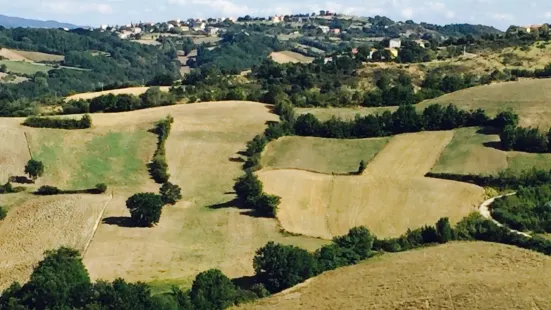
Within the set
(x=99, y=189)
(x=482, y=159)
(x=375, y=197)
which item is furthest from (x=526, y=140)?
(x=99, y=189)

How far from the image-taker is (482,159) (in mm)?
84125

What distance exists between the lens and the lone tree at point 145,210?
6931 centimetres

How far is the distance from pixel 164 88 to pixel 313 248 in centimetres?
7455

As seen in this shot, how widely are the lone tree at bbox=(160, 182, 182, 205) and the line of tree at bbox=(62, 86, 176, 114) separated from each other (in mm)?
33478

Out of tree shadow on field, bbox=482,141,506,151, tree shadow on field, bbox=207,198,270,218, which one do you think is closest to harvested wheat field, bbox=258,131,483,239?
tree shadow on field, bbox=207,198,270,218

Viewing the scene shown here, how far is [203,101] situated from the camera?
113500mm

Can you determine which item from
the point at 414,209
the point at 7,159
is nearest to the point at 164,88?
the point at 7,159

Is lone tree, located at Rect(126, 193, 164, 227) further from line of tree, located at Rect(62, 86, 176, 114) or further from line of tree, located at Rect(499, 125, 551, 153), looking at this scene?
line of tree, located at Rect(499, 125, 551, 153)

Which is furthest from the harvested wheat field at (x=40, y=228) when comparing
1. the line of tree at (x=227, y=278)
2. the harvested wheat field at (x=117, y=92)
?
the harvested wheat field at (x=117, y=92)

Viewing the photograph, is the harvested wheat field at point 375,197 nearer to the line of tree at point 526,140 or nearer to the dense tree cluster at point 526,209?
the dense tree cluster at point 526,209

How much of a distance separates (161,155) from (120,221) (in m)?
18.2

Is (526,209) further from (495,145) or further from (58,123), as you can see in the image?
(58,123)

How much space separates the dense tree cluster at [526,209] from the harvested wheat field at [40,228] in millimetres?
36395

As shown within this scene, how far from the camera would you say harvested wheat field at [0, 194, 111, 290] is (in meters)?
60.1
